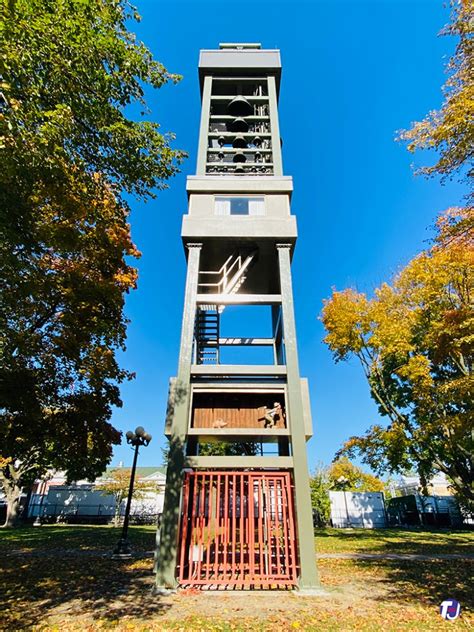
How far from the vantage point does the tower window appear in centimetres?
1227

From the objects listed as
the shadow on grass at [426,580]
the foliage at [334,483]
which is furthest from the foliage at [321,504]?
the shadow on grass at [426,580]

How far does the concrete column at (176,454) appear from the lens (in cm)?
788

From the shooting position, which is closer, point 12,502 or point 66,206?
point 66,206

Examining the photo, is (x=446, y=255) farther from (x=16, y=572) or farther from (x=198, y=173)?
(x=16, y=572)

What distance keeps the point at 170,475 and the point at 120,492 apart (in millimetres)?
27840

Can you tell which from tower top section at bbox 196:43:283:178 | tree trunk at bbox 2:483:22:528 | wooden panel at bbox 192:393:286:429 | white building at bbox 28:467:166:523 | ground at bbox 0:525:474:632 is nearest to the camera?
ground at bbox 0:525:474:632

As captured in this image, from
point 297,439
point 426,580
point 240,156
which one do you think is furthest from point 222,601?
point 240,156

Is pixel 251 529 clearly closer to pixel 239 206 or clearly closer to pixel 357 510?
pixel 239 206

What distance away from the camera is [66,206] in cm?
1155

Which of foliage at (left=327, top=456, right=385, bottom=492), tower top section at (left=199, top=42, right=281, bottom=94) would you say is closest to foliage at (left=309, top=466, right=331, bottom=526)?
foliage at (left=327, top=456, right=385, bottom=492)

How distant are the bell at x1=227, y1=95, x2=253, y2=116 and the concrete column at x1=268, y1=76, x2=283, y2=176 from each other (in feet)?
3.03

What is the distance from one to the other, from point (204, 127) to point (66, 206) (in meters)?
6.30

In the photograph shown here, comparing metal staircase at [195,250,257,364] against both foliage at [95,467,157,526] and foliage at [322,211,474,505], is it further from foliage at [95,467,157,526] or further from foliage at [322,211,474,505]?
foliage at [95,467,157,526]

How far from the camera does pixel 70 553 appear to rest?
1295cm
